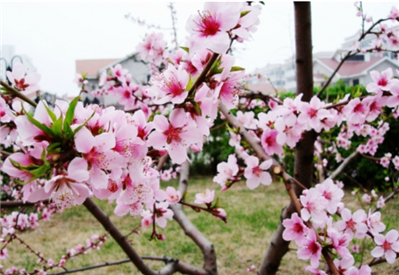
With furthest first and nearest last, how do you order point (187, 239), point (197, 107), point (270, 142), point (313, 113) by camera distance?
point (187, 239) → point (270, 142) → point (313, 113) → point (197, 107)

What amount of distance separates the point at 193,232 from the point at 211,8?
1.87m

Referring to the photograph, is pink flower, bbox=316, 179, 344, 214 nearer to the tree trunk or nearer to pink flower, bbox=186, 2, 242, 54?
the tree trunk

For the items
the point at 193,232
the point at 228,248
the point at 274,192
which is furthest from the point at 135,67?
the point at 193,232

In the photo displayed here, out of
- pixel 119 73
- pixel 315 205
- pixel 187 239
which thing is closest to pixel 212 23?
pixel 315 205

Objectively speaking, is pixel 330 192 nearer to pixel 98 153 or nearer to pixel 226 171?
pixel 226 171

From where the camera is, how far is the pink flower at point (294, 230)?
3.65ft

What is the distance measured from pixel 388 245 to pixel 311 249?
369 mm

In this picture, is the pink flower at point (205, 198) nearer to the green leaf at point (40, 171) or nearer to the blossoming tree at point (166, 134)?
the blossoming tree at point (166, 134)

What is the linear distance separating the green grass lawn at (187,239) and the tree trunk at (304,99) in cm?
155

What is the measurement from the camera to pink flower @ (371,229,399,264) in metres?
1.19

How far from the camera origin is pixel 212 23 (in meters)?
0.66

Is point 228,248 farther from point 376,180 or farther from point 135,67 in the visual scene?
point 135,67

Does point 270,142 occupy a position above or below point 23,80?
below

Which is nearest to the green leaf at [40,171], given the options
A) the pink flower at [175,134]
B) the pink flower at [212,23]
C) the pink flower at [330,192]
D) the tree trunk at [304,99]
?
the pink flower at [175,134]
